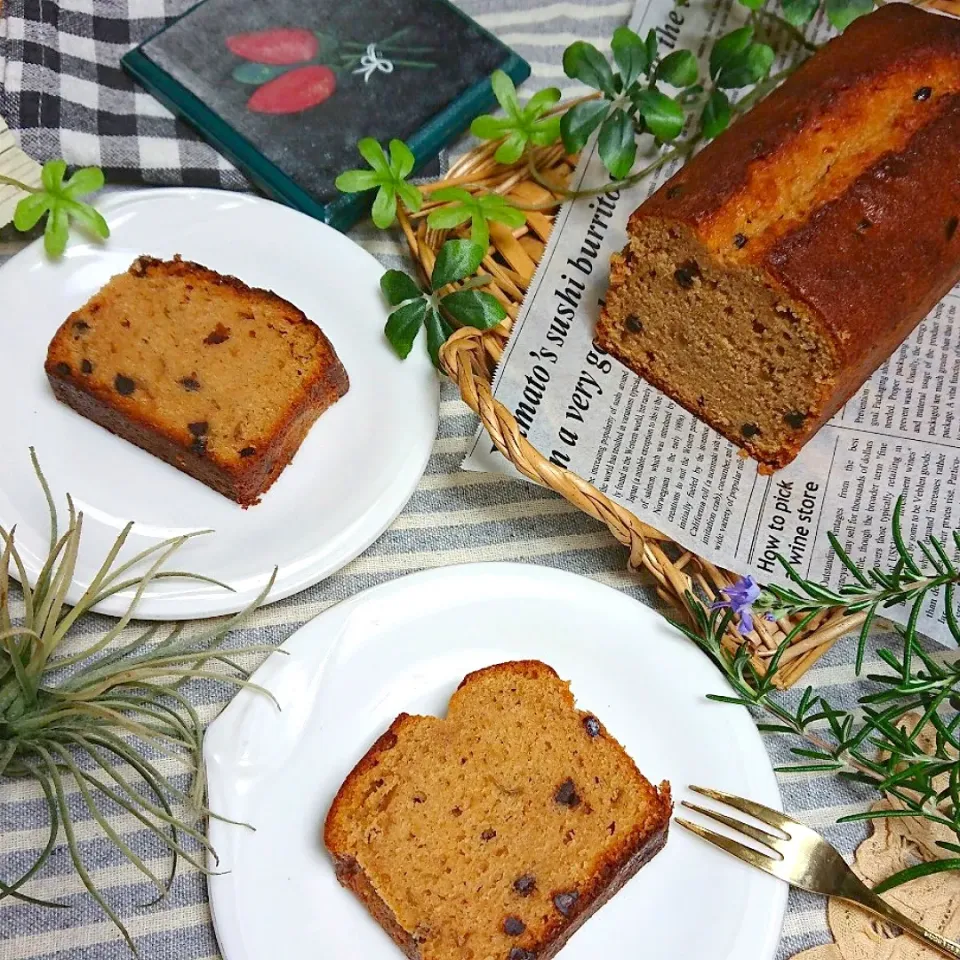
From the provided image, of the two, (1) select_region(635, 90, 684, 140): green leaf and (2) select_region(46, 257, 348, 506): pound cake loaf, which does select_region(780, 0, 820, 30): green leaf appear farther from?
(2) select_region(46, 257, 348, 506): pound cake loaf

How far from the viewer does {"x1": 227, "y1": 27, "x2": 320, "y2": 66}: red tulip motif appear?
227 cm

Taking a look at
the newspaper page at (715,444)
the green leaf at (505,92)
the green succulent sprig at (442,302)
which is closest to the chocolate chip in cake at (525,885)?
the newspaper page at (715,444)

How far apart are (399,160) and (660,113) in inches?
20.0

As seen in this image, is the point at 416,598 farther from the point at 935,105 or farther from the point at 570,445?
the point at 935,105

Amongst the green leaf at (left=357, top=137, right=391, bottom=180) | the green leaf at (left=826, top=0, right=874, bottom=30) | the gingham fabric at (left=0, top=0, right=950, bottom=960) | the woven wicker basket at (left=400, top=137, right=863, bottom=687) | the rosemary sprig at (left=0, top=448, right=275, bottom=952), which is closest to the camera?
the rosemary sprig at (left=0, top=448, right=275, bottom=952)

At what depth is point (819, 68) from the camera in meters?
2.04

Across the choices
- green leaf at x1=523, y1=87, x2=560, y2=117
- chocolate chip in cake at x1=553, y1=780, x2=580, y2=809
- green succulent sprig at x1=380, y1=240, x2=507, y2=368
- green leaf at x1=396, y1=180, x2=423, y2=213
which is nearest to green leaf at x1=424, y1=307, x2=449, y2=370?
green succulent sprig at x1=380, y1=240, x2=507, y2=368

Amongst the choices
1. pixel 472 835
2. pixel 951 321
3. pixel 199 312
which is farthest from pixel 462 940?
pixel 951 321

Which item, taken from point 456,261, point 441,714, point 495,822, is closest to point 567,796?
point 495,822

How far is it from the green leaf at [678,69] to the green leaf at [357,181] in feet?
1.96

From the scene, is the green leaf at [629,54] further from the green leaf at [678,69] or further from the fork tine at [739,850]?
the fork tine at [739,850]

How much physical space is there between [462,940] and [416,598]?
0.54 metres

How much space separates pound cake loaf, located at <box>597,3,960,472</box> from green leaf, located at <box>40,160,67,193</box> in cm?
105

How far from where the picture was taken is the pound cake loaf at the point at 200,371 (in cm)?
191
